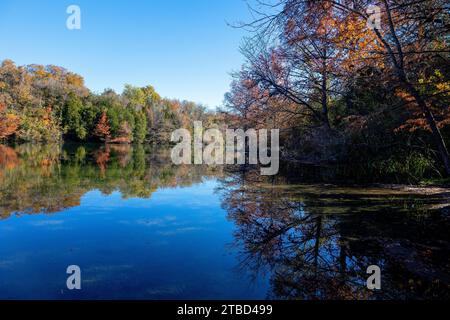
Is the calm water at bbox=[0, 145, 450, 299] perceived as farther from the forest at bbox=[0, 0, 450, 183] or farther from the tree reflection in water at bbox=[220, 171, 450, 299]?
the forest at bbox=[0, 0, 450, 183]

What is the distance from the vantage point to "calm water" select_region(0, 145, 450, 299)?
2871mm

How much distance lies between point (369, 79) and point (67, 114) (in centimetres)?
4240

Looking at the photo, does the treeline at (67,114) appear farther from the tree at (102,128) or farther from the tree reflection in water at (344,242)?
the tree reflection in water at (344,242)

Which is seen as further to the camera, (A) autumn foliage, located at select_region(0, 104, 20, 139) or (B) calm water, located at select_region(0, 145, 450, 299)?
(A) autumn foliage, located at select_region(0, 104, 20, 139)

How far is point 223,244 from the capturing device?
4.12 meters

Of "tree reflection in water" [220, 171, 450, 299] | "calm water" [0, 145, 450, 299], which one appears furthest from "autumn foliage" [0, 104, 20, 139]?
"tree reflection in water" [220, 171, 450, 299]

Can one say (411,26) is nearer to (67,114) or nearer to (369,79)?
(369,79)

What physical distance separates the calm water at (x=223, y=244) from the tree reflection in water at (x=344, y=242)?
1 cm

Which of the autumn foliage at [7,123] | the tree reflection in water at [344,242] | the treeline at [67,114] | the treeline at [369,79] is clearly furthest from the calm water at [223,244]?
the treeline at [67,114]

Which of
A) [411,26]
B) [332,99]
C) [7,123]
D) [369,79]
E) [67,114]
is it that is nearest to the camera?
[411,26]

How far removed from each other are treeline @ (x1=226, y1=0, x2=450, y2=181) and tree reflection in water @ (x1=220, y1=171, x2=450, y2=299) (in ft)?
4.02

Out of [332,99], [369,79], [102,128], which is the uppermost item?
[102,128]

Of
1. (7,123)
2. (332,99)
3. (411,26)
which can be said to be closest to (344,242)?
(411,26)

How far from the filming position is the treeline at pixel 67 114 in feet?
115
